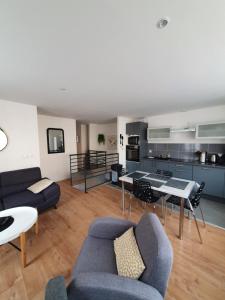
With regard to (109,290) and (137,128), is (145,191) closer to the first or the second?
(109,290)

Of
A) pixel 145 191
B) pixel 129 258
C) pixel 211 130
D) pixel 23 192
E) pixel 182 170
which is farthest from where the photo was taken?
pixel 182 170

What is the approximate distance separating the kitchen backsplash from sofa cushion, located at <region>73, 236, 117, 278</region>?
146 inches

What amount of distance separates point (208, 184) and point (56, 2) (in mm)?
4182

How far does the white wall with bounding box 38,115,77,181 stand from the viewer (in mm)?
4504

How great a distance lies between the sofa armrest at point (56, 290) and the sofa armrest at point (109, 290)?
→ 4.7 inches

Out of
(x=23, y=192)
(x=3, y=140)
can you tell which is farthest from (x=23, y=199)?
(x=3, y=140)

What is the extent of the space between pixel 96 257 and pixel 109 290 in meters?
0.47

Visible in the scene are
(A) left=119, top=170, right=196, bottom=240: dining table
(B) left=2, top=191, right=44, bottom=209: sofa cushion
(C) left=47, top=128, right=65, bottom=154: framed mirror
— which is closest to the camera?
(A) left=119, top=170, right=196, bottom=240: dining table

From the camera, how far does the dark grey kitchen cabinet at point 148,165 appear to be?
4.53m

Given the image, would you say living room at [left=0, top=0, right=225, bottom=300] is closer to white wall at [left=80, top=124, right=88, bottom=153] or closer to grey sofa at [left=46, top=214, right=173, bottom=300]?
grey sofa at [left=46, top=214, right=173, bottom=300]

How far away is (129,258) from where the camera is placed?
3.70 feet

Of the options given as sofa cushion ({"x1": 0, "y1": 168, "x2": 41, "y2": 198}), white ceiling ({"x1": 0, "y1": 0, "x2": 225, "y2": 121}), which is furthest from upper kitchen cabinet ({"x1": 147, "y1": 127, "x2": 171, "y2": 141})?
sofa cushion ({"x1": 0, "y1": 168, "x2": 41, "y2": 198})

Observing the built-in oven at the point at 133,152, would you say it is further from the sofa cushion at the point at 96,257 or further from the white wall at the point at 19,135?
the sofa cushion at the point at 96,257

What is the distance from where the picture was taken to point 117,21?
1015 millimetres
